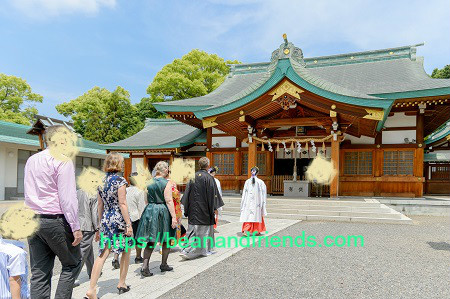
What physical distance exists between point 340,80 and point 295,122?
5.59 metres

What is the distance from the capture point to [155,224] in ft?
14.6

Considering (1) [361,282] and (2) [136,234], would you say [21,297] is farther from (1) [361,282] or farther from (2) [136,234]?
(1) [361,282]

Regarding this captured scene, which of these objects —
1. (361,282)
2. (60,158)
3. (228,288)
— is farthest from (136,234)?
(361,282)

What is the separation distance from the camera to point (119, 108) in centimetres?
3291

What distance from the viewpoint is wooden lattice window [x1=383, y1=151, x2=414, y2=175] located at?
1319cm

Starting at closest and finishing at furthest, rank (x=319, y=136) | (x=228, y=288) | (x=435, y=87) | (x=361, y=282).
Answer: (x=228, y=288)
(x=361, y=282)
(x=435, y=87)
(x=319, y=136)

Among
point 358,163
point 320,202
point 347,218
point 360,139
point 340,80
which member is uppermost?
point 340,80

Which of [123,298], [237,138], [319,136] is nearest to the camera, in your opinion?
[123,298]

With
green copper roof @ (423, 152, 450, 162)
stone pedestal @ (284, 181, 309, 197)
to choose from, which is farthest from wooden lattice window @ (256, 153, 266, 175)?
green copper roof @ (423, 152, 450, 162)

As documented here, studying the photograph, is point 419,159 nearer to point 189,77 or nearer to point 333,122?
point 333,122

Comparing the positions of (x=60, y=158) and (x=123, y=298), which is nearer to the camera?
(x=60, y=158)

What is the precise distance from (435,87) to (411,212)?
15.2ft

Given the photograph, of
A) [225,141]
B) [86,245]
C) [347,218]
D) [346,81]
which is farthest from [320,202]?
[86,245]

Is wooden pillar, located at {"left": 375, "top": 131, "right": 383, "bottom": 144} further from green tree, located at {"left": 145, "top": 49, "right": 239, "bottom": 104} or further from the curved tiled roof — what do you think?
green tree, located at {"left": 145, "top": 49, "right": 239, "bottom": 104}
